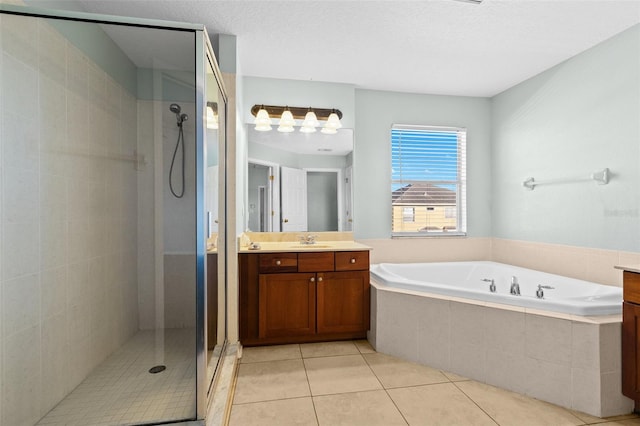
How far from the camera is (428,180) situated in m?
3.43

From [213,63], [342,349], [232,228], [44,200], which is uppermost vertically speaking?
[213,63]

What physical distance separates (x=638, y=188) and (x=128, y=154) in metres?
3.64

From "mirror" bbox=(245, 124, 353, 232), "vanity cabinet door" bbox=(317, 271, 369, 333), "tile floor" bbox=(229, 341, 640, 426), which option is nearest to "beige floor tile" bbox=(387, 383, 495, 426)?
"tile floor" bbox=(229, 341, 640, 426)

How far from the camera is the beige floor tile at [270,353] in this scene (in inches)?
91.7

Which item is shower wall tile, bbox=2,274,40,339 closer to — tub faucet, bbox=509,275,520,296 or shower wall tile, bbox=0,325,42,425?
shower wall tile, bbox=0,325,42,425

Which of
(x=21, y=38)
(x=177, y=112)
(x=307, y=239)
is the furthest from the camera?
(x=307, y=239)

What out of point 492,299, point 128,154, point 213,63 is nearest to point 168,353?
point 128,154

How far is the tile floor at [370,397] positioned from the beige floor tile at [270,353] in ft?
0.06

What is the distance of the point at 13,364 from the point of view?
138 cm

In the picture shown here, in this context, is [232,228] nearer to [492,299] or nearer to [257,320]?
[257,320]

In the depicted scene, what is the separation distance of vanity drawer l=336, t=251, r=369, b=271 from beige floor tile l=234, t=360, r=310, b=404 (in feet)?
2.66

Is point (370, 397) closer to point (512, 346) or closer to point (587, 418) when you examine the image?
point (512, 346)

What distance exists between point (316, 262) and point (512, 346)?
145cm

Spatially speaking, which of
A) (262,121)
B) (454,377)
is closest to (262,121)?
(262,121)
